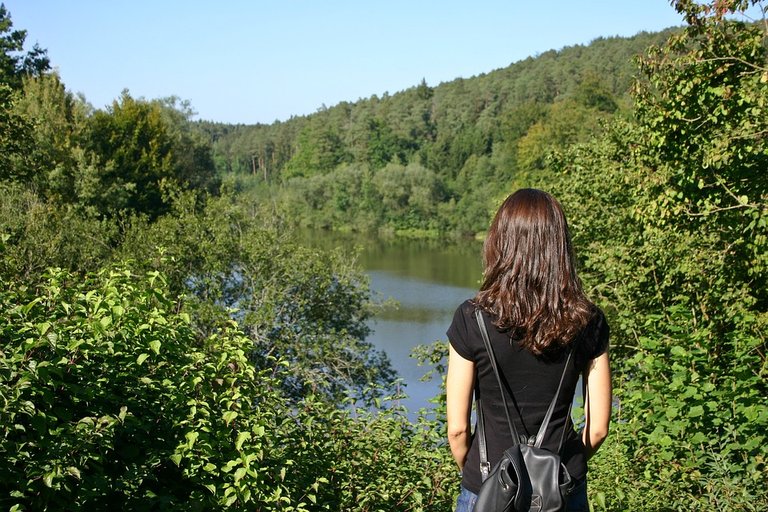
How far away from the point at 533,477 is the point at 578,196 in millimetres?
14914

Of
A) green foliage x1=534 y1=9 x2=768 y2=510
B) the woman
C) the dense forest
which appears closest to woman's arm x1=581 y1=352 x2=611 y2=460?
the woman

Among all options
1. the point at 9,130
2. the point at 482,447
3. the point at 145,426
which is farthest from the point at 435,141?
the point at 482,447

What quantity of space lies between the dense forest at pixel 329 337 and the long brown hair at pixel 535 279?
1399 mm

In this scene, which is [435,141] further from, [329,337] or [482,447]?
[482,447]

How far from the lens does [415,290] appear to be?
33.5 m

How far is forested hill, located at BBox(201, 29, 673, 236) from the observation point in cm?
5322

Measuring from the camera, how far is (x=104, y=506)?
264cm

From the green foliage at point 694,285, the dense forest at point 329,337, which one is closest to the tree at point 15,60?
the dense forest at point 329,337

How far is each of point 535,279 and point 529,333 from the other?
0.14 metres

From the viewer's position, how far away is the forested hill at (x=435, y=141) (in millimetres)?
53219

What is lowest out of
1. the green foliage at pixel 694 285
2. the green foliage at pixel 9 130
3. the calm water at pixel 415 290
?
the calm water at pixel 415 290

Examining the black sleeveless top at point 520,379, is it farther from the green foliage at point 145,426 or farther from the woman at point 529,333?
the green foliage at point 145,426

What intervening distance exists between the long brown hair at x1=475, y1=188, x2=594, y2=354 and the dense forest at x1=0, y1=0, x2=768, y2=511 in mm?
1399

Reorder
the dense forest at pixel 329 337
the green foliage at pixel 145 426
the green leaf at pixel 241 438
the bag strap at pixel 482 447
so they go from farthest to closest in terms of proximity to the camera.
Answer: the green leaf at pixel 241 438 → the dense forest at pixel 329 337 → the green foliage at pixel 145 426 → the bag strap at pixel 482 447
